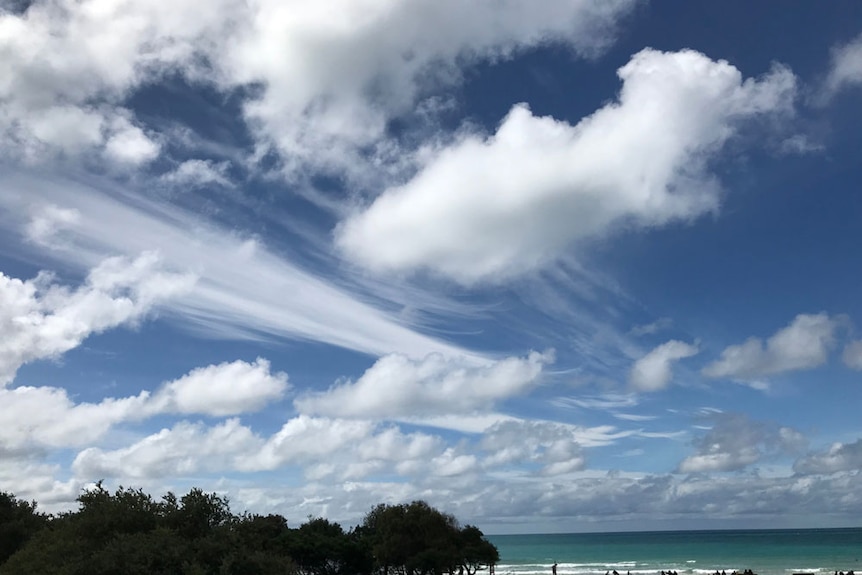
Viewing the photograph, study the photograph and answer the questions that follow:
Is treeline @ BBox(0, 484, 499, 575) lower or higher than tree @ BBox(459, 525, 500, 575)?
higher

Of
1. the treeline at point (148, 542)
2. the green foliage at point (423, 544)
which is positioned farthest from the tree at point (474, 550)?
the treeline at point (148, 542)

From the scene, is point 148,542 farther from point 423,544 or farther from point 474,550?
point 474,550

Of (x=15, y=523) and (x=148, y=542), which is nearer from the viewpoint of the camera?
(x=148, y=542)

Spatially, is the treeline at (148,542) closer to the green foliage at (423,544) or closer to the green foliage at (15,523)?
the green foliage at (15,523)

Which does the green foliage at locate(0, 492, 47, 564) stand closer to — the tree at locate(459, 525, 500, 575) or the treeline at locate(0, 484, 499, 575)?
the treeline at locate(0, 484, 499, 575)

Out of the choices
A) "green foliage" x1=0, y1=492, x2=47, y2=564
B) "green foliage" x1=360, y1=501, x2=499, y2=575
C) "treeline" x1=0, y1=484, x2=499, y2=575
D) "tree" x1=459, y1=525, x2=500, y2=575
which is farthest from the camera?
"tree" x1=459, y1=525, x2=500, y2=575

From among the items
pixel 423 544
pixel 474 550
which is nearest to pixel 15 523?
pixel 423 544

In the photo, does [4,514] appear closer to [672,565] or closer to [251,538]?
[251,538]

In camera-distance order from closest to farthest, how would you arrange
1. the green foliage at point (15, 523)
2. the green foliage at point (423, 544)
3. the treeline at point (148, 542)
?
the treeline at point (148, 542) < the green foliage at point (15, 523) < the green foliage at point (423, 544)

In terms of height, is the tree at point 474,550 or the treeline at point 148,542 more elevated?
the treeline at point 148,542

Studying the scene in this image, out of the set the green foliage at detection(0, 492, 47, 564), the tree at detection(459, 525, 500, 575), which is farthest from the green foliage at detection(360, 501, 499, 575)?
the green foliage at detection(0, 492, 47, 564)

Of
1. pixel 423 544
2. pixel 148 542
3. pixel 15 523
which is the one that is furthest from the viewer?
pixel 423 544

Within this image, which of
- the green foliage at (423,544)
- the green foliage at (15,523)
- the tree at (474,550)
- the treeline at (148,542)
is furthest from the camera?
the tree at (474,550)

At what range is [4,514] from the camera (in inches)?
2117
